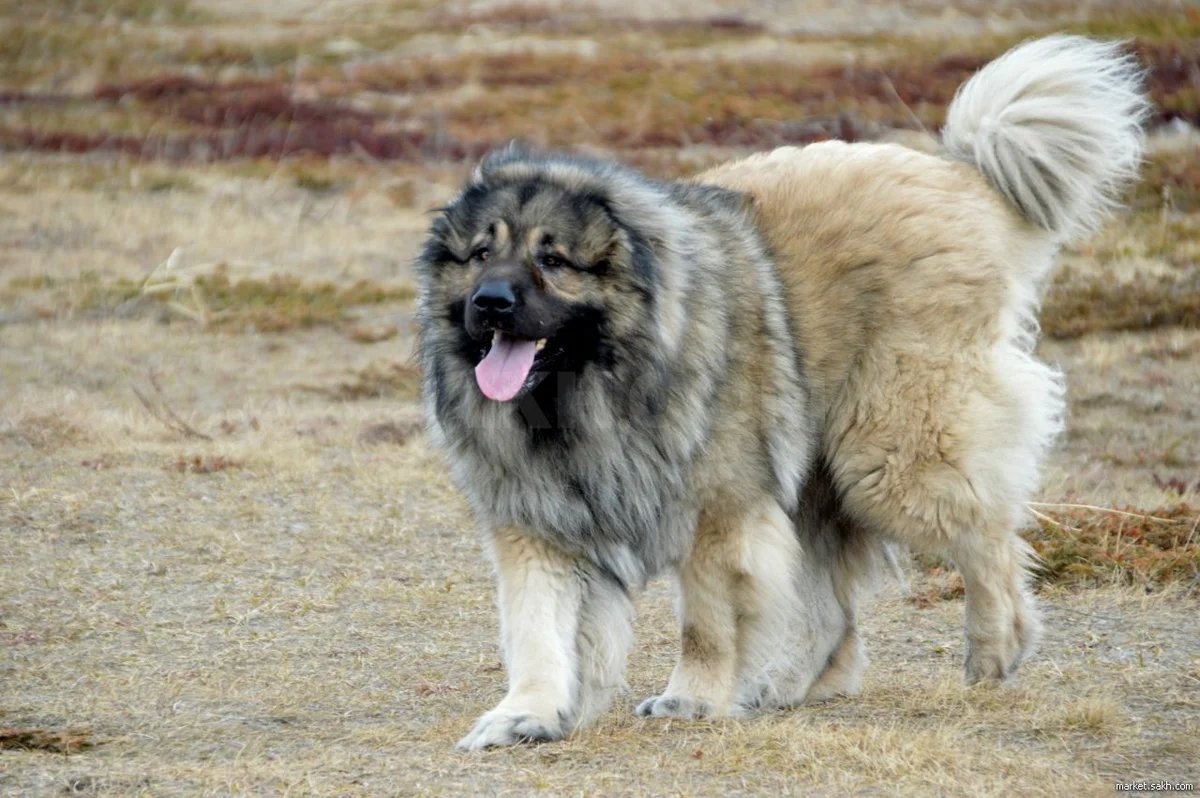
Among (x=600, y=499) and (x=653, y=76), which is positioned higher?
(x=600, y=499)

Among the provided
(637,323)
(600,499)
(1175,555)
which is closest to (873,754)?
(600,499)

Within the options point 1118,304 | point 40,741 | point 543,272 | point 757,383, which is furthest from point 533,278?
point 1118,304

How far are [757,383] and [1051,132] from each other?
1492mm

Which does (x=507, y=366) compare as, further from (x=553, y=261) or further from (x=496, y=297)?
(x=553, y=261)

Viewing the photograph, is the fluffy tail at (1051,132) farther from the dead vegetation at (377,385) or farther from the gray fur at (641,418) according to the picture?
the dead vegetation at (377,385)

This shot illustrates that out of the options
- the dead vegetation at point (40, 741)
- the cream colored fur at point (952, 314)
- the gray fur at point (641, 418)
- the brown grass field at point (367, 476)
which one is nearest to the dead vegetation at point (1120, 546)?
the brown grass field at point (367, 476)

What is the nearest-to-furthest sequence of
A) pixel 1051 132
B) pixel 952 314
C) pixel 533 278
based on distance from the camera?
pixel 533 278 → pixel 952 314 → pixel 1051 132

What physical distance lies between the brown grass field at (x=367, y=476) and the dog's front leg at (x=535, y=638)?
0.44 ft

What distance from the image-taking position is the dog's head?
4523mm

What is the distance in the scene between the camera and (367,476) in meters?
8.38

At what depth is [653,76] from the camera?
80.6 ft

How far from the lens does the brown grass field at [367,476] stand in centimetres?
424

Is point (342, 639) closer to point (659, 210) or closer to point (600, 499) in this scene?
point (600, 499)

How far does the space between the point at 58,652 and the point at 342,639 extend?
3.50 feet
